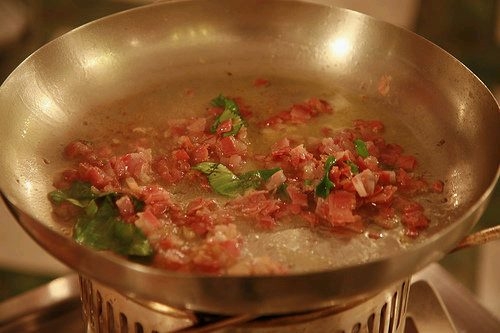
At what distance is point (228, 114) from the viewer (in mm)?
1434

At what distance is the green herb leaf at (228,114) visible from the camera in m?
1.41

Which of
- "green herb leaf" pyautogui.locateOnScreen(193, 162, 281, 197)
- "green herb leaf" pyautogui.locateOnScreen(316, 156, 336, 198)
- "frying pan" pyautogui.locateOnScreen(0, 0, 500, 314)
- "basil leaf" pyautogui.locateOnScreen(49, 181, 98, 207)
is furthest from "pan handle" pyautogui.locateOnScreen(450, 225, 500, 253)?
"basil leaf" pyautogui.locateOnScreen(49, 181, 98, 207)

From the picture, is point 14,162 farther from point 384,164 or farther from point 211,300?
point 384,164

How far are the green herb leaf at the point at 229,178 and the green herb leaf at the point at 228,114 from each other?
0.11 metres

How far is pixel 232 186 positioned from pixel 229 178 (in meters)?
0.02

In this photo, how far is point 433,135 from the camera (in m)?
1.41

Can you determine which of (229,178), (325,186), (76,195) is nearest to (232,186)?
(229,178)

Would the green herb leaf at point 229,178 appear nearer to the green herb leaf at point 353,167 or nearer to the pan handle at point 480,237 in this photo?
the green herb leaf at point 353,167

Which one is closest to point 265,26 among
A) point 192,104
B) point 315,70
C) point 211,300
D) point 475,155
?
point 315,70

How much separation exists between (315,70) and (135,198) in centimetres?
56

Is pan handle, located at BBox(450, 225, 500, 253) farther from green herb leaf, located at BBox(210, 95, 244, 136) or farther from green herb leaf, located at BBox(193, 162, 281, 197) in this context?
green herb leaf, located at BBox(210, 95, 244, 136)

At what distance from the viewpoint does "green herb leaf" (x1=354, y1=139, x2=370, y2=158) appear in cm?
135

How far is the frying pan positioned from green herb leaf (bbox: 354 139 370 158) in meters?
0.10

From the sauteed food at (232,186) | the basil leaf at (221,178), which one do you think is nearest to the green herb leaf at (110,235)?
the sauteed food at (232,186)
